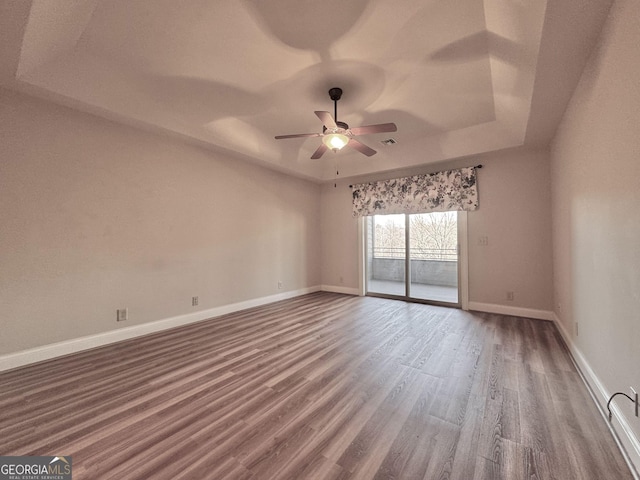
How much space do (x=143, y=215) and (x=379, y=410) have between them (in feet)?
11.1

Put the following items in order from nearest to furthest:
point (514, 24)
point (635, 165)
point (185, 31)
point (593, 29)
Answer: point (635, 165), point (593, 29), point (514, 24), point (185, 31)

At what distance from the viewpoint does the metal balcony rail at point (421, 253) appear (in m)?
4.69

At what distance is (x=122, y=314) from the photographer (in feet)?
10.1

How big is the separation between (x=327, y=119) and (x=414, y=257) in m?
3.45

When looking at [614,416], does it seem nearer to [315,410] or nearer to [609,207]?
[609,207]

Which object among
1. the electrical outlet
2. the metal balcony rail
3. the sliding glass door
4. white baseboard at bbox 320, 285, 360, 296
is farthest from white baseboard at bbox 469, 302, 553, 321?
the electrical outlet

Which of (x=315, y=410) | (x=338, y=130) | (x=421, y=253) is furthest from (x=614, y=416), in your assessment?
(x=421, y=253)

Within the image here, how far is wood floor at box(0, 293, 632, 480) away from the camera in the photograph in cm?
132

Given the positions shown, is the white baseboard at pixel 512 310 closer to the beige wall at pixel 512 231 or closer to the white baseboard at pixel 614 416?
the beige wall at pixel 512 231

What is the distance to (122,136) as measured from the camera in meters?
3.12

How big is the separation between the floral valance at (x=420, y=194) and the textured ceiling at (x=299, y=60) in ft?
2.60

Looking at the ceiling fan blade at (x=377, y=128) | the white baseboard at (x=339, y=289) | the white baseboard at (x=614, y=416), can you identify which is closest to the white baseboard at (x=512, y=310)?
the white baseboard at (x=614, y=416)

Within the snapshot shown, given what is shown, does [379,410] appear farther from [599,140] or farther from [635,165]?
[599,140]

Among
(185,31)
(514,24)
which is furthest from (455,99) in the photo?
(185,31)
